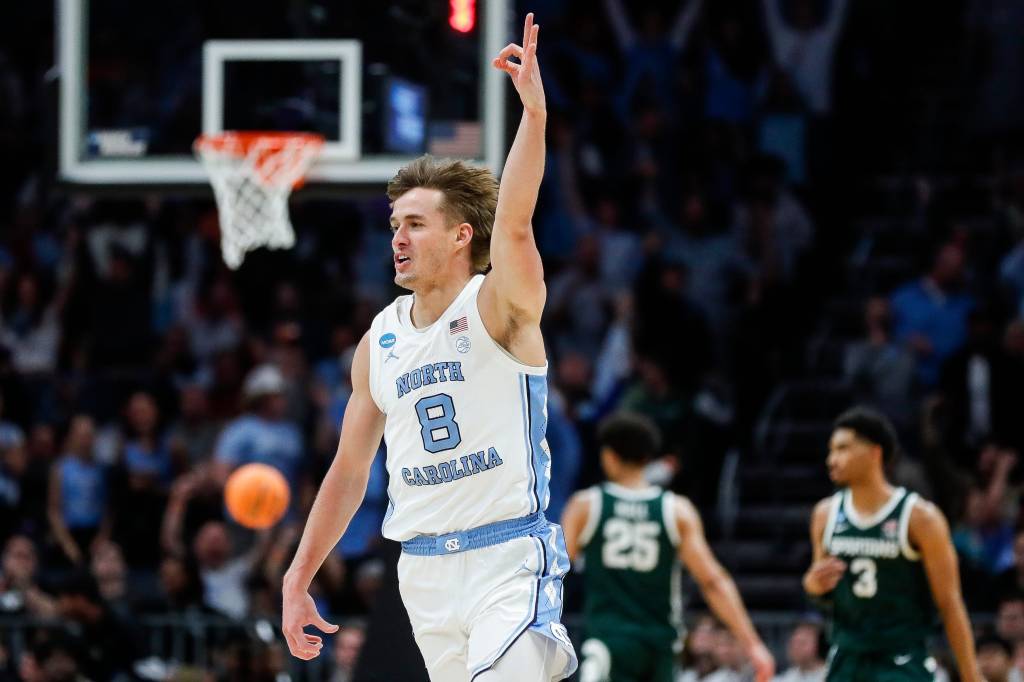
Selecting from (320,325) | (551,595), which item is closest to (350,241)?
(320,325)

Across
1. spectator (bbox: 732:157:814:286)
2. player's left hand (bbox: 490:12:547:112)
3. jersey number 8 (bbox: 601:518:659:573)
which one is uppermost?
player's left hand (bbox: 490:12:547:112)

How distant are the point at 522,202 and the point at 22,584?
8.92 meters

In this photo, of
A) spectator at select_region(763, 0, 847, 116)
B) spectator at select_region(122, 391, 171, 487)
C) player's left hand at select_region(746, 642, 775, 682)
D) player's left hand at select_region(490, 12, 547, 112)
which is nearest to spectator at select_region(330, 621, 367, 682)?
player's left hand at select_region(746, 642, 775, 682)

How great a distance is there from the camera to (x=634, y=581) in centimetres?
1020

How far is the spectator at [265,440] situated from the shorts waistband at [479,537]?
27.9 ft

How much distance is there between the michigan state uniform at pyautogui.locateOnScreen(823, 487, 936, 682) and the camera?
337 inches

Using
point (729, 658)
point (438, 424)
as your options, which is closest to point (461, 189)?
point (438, 424)

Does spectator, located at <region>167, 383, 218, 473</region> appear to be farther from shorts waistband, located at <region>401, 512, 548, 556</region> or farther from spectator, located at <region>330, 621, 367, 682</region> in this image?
shorts waistband, located at <region>401, 512, 548, 556</region>

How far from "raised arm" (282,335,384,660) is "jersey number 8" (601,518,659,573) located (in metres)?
4.11

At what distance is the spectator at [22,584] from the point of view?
1313 centimetres

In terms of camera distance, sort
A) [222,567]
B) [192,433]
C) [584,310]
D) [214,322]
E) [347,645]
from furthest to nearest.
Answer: [214,322] < [584,310] < [192,433] < [222,567] < [347,645]

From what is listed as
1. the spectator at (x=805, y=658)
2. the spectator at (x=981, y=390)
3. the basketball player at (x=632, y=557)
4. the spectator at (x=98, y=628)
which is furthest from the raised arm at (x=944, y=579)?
the spectator at (x=98, y=628)

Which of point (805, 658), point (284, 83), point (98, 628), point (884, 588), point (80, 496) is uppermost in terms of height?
point (284, 83)

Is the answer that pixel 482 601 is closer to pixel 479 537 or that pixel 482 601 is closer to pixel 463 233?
pixel 479 537
